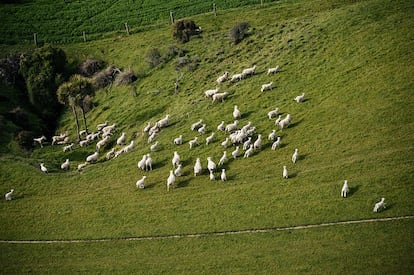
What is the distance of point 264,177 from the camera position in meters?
55.3

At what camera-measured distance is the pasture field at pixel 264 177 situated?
45656 millimetres

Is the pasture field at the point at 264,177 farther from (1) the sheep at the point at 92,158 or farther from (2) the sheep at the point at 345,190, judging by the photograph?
(1) the sheep at the point at 92,158

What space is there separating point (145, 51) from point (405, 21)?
49.5 m

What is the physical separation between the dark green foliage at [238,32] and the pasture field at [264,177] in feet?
17.0

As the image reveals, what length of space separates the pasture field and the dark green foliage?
5.18 metres

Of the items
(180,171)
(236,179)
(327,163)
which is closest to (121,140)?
(180,171)

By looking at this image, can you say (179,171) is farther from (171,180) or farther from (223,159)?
(223,159)

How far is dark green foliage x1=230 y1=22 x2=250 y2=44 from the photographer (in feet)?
308

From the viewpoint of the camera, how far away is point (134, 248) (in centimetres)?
5019

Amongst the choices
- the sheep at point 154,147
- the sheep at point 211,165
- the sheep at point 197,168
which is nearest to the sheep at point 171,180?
the sheep at point 197,168

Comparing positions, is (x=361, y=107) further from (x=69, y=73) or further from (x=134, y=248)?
(x=69, y=73)

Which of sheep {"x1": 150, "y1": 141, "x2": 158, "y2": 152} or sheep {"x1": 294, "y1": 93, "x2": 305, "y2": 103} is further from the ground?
sheep {"x1": 294, "y1": 93, "x2": 305, "y2": 103}

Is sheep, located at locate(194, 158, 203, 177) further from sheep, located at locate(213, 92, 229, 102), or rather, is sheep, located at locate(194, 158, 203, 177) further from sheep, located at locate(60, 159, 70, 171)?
sheep, located at locate(60, 159, 70, 171)

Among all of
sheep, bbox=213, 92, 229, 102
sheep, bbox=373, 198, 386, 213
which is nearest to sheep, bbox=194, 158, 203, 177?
sheep, bbox=213, 92, 229, 102
